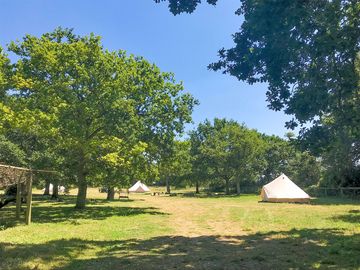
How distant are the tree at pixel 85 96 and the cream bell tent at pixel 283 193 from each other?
55.5 ft

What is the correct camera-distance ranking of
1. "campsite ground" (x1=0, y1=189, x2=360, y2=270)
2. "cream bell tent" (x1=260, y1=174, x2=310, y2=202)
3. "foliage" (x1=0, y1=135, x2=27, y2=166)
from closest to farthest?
"campsite ground" (x1=0, y1=189, x2=360, y2=270) → "foliage" (x1=0, y1=135, x2=27, y2=166) → "cream bell tent" (x1=260, y1=174, x2=310, y2=202)

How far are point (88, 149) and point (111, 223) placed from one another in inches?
236

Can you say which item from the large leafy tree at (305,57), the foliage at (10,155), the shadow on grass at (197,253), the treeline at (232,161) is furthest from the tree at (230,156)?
the large leafy tree at (305,57)

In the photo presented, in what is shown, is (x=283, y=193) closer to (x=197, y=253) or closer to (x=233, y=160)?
(x=233, y=160)

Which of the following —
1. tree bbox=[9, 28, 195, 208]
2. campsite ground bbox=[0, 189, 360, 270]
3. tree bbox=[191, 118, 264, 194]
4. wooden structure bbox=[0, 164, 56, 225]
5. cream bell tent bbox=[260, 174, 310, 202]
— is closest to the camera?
campsite ground bbox=[0, 189, 360, 270]

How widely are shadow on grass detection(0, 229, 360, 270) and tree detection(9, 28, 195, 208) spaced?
11204mm

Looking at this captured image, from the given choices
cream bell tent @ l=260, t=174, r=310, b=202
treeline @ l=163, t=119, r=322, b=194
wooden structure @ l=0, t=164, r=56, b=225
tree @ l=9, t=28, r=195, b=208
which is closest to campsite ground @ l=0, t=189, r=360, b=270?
wooden structure @ l=0, t=164, r=56, b=225

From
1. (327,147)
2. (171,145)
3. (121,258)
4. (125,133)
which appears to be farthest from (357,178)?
(121,258)

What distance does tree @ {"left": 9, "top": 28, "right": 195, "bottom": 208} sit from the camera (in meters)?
23.4

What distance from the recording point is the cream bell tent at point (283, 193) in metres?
38.0

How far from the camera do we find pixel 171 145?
2778 centimetres

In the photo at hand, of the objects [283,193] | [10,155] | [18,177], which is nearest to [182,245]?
[18,177]

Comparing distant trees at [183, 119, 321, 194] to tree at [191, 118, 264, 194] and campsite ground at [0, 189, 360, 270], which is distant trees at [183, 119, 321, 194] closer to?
tree at [191, 118, 264, 194]

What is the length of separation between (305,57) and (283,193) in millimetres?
29674
